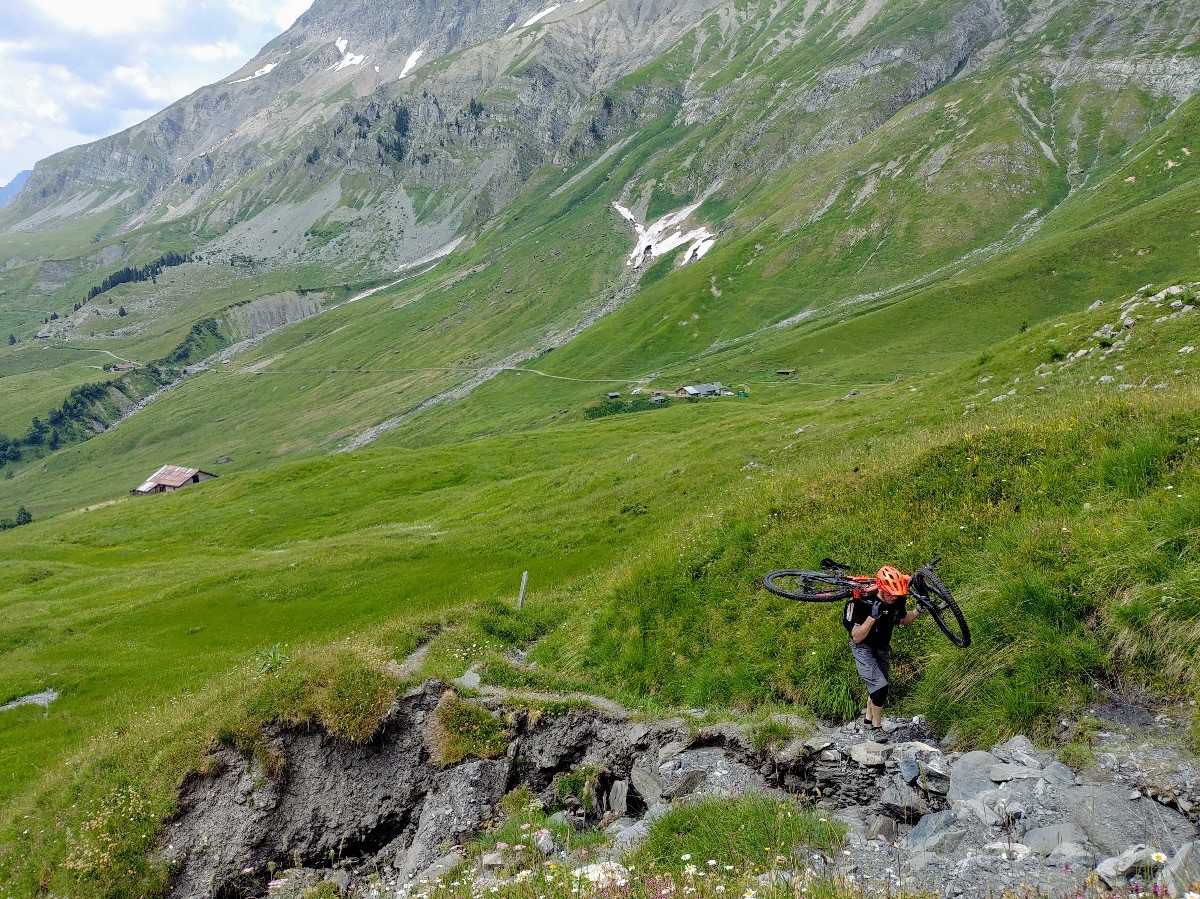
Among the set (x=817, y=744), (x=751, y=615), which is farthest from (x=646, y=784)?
(x=751, y=615)

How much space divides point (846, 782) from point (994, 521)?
7291 mm

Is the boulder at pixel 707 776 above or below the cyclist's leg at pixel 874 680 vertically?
below

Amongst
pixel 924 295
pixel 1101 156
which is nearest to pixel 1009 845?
pixel 924 295

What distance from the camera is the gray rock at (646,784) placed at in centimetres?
1215

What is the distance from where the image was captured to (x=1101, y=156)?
19738 cm

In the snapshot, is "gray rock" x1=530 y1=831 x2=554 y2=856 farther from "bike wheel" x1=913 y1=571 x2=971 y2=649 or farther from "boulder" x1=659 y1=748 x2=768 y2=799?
"bike wheel" x1=913 y1=571 x2=971 y2=649

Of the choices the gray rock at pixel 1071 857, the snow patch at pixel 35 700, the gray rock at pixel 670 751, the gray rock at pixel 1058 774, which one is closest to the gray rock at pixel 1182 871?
the gray rock at pixel 1071 857

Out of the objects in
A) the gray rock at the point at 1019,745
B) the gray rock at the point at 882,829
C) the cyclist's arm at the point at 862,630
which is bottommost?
the gray rock at the point at 882,829

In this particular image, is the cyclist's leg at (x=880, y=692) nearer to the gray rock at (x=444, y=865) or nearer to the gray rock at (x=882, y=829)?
the gray rock at (x=882, y=829)

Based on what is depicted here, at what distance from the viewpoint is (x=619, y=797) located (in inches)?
509

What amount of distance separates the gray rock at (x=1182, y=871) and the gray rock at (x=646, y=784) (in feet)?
25.6

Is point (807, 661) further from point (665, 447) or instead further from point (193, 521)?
point (193, 521)

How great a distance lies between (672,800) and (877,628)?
4.75 metres

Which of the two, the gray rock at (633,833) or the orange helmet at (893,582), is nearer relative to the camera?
the gray rock at (633,833)
